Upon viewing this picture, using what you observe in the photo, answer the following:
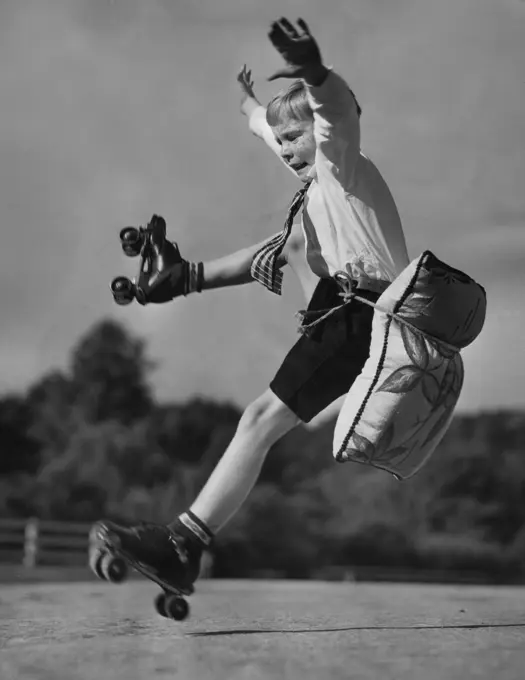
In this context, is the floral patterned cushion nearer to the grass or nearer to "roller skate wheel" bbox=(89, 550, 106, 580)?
the grass

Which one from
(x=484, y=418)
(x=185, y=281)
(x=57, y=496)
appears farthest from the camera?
(x=484, y=418)

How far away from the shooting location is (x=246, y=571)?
20.2m

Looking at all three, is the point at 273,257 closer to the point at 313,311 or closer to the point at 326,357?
the point at 313,311

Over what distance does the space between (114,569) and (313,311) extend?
2.43ft

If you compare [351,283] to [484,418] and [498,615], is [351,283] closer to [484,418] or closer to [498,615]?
[498,615]

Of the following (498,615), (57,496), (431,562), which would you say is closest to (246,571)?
(57,496)

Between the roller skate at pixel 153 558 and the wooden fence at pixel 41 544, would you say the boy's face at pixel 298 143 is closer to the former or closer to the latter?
the roller skate at pixel 153 558

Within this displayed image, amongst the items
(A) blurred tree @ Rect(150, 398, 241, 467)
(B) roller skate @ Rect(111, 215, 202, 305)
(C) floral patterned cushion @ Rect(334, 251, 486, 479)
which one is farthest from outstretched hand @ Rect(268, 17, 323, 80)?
(A) blurred tree @ Rect(150, 398, 241, 467)

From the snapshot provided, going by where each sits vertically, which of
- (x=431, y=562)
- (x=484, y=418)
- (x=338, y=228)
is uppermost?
(x=338, y=228)

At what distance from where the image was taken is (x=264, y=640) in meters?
2.30

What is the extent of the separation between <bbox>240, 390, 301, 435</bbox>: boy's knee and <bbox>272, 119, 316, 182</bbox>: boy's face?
54 cm

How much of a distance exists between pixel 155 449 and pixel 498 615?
82.0 feet

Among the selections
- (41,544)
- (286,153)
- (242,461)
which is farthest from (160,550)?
(41,544)

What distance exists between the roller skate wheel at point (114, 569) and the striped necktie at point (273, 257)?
76 cm
